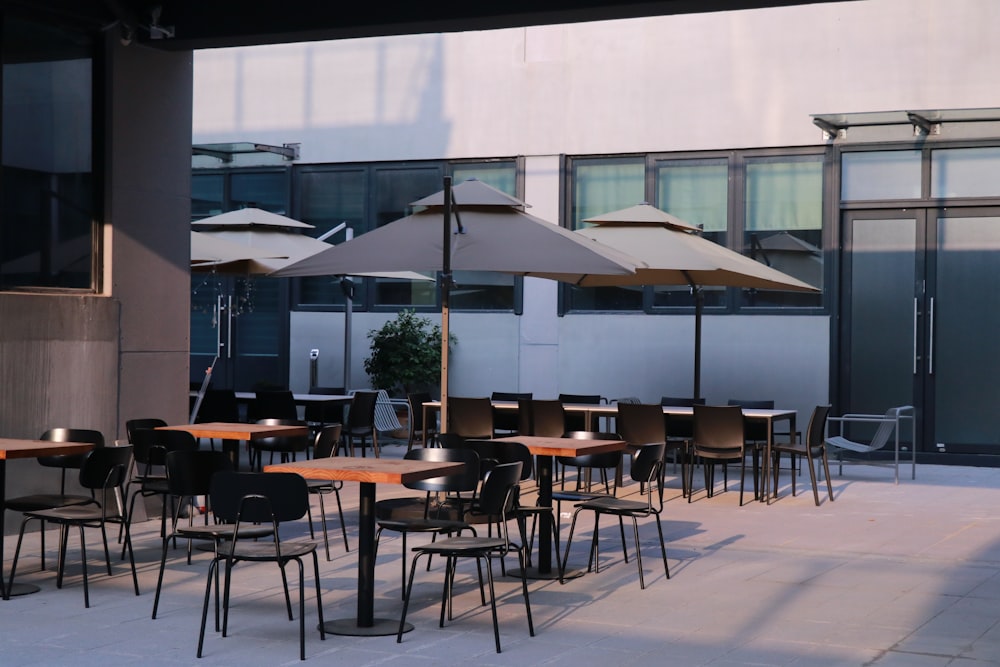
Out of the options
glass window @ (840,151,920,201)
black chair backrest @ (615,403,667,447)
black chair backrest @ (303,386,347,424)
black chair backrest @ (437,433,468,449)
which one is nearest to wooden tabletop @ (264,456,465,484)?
black chair backrest @ (437,433,468,449)

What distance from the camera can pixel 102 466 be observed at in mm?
6621

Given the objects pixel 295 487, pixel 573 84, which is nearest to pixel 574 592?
pixel 295 487

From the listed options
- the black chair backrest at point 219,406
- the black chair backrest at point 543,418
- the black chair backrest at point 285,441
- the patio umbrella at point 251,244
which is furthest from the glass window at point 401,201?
the black chair backrest at point 285,441

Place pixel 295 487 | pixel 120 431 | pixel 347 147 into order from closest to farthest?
pixel 295 487 → pixel 120 431 → pixel 347 147

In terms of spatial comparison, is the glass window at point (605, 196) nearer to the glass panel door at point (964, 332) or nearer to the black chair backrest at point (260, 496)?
the glass panel door at point (964, 332)

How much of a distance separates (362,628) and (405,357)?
9.50 metres

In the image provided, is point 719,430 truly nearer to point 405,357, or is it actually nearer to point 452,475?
point 452,475

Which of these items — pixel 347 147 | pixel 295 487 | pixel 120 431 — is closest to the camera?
pixel 295 487

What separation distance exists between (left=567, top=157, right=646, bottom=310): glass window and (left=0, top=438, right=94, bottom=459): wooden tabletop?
8.93 metres

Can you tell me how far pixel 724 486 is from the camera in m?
11.6

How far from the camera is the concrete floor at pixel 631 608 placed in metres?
5.32

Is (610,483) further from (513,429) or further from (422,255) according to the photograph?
(422,255)

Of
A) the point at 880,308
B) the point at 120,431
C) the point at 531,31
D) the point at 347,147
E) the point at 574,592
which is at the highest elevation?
the point at 531,31

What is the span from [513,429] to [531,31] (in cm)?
559
